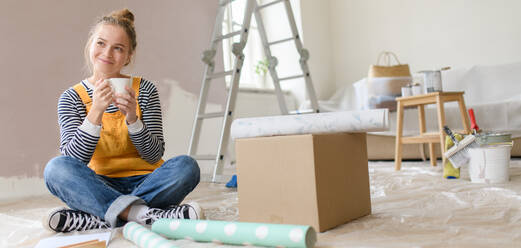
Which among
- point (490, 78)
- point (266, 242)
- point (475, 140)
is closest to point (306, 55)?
point (475, 140)

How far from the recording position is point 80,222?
3.78 ft

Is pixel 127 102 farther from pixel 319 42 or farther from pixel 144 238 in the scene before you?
pixel 319 42

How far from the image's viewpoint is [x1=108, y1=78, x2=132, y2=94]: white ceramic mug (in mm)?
1054

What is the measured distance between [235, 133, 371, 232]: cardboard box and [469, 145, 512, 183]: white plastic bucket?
88 centimetres

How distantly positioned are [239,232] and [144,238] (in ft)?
0.73

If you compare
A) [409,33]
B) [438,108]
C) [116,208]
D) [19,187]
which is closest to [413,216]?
[116,208]

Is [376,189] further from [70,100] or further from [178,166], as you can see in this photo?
[70,100]

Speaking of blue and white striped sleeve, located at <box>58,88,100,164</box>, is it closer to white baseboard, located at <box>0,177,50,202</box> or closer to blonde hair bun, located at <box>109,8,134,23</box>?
blonde hair bun, located at <box>109,8,134,23</box>

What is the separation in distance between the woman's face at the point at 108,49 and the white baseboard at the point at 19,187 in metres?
1.22

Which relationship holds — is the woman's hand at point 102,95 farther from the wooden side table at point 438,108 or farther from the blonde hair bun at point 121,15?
the wooden side table at point 438,108

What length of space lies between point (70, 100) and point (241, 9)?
122 inches

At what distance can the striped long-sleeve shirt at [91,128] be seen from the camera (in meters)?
1.13

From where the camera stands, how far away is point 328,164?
3.48 feet

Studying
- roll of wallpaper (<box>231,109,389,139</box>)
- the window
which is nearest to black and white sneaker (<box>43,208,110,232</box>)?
roll of wallpaper (<box>231,109,389,139</box>)
